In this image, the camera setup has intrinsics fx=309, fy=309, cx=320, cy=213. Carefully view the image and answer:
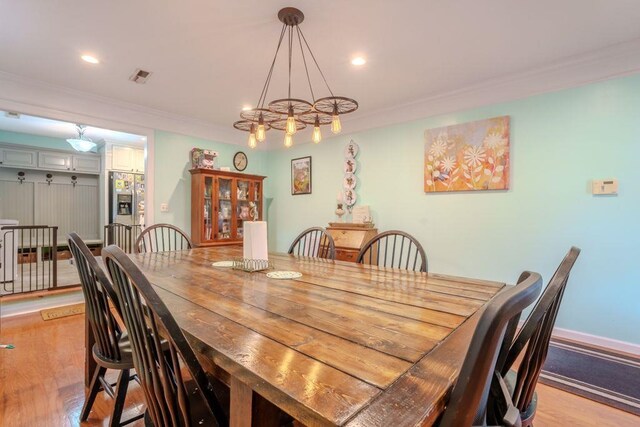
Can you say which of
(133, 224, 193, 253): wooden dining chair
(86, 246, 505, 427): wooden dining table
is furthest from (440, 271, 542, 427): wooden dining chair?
(133, 224, 193, 253): wooden dining chair

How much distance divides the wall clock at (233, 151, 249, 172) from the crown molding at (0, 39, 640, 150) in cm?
62

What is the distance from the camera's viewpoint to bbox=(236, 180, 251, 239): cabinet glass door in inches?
174

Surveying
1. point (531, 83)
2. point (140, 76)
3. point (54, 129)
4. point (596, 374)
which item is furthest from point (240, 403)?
point (54, 129)

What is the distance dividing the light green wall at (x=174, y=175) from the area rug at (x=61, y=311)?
120cm

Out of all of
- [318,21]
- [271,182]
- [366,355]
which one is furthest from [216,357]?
[271,182]

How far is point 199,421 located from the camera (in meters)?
0.91

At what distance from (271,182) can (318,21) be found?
3.28 metres

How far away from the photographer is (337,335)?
87 centimetres

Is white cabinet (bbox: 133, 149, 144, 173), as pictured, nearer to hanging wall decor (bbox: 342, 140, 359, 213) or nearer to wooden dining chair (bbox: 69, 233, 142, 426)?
hanging wall decor (bbox: 342, 140, 359, 213)

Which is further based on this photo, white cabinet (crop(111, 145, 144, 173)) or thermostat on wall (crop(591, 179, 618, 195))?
white cabinet (crop(111, 145, 144, 173))

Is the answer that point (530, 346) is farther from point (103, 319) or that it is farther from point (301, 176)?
point (301, 176)

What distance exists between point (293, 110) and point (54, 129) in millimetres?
5497

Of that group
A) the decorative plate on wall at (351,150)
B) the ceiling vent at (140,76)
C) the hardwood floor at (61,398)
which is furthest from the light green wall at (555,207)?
the ceiling vent at (140,76)

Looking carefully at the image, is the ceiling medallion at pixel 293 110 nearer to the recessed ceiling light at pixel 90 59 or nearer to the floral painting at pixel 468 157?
the recessed ceiling light at pixel 90 59
